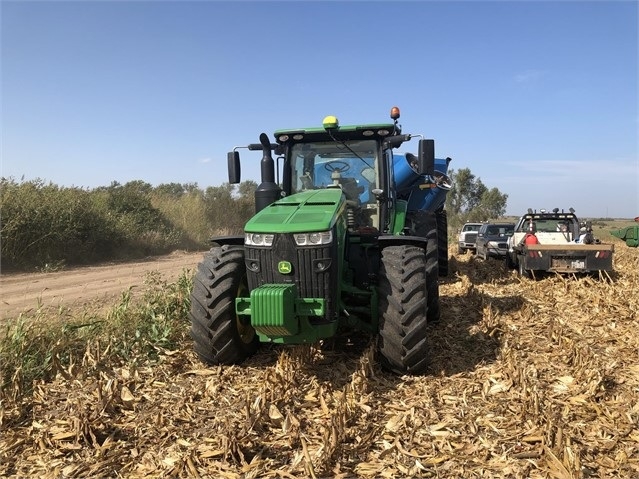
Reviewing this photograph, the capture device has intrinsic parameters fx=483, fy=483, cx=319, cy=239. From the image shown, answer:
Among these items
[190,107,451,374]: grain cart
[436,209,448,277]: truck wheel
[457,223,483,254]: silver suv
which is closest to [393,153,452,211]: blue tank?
[436,209,448,277]: truck wheel

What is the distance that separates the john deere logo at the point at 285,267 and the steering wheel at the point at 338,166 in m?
2.05

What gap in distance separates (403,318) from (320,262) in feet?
3.03

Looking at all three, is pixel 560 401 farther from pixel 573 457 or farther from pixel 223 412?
pixel 223 412

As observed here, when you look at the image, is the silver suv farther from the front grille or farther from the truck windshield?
the front grille

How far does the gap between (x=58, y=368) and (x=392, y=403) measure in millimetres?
3196

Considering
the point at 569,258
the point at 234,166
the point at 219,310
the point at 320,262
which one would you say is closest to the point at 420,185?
the point at 569,258

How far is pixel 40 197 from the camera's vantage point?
46.5 ft

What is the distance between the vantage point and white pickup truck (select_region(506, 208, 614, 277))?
10.2 m

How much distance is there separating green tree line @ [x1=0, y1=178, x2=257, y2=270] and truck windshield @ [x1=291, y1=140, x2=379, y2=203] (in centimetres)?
923

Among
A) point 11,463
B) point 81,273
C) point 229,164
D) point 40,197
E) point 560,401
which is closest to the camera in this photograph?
point 11,463

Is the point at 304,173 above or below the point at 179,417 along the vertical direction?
above

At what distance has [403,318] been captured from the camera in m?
4.45

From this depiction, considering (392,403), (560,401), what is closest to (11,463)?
(392,403)

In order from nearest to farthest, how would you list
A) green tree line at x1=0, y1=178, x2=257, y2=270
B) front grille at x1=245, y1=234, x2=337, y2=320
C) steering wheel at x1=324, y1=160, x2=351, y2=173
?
front grille at x1=245, y1=234, x2=337, y2=320 → steering wheel at x1=324, y1=160, x2=351, y2=173 → green tree line at x1=0, y1=178, x2=257, y2=270
